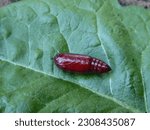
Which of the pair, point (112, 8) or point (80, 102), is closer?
point (80, 102)

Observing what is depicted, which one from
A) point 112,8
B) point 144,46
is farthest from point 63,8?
point 144,46

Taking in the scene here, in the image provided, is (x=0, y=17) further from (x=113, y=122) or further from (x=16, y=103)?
(x=113, y=122)

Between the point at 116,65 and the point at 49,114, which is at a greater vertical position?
the point at 116,65
